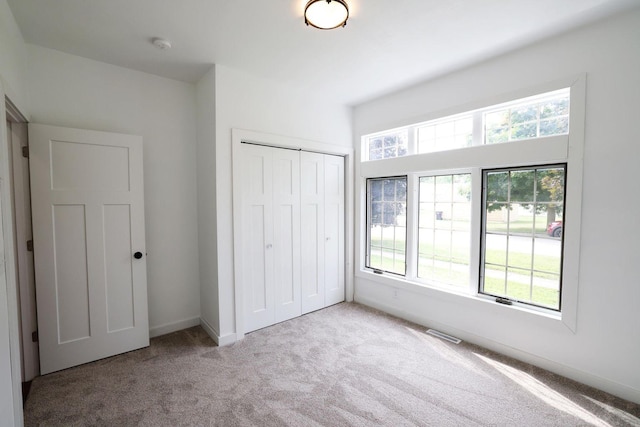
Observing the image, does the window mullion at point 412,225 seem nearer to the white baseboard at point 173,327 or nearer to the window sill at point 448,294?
the window sill at point 448,294

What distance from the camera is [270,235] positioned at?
10.7ft

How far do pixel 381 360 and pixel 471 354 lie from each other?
2.94ft

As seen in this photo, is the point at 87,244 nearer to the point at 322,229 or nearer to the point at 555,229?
the point at 322,229

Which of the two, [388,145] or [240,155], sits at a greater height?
[388,145]

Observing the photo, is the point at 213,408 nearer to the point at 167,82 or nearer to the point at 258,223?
the point at 258,223

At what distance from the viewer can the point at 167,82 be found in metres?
3.07

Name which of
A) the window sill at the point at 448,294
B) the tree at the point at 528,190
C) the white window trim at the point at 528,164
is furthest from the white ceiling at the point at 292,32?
the window sill at the point at 448,294

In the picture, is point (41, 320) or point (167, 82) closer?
point (41, 320)

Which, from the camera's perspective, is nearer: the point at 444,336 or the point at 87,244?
the point at 87,244

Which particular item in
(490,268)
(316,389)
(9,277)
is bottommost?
(316,389)

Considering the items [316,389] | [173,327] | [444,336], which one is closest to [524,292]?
[444,336]

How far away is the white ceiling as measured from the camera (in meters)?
1.96

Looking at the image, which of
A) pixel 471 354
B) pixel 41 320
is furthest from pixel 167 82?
pixel 471 354

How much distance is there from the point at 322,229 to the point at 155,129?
2261 millimetres
